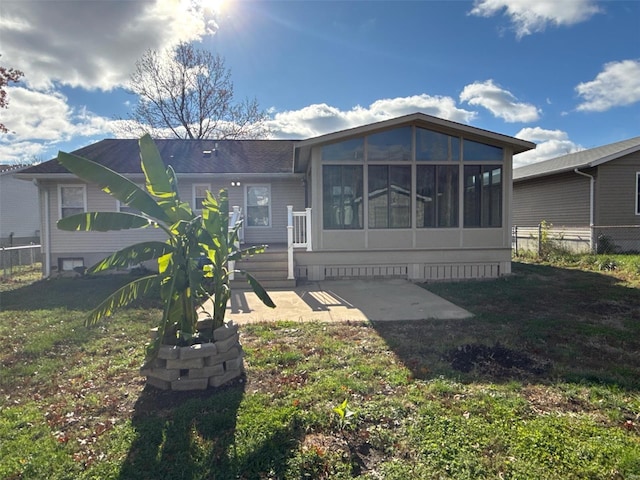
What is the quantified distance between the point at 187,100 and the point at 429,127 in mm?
18239

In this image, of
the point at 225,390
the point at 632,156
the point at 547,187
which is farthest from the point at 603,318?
the point at 547,187

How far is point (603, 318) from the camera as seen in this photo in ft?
18.8

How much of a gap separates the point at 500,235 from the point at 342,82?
8025 mm

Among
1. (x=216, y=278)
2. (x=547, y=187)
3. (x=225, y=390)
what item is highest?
(x=547, y=187)

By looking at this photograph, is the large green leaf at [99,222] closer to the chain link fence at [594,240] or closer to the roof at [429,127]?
the roof at [429,127]

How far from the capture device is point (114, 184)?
3.35 m

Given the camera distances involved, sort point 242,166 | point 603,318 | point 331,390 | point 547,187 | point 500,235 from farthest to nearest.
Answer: point 547,187 < point 242,166 < point 500,235 < point 603,318 < point 331,390

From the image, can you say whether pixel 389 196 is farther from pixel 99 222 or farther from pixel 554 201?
pixel 554 201

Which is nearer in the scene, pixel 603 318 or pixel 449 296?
pixel 603 318

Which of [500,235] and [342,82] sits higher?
[342,82]

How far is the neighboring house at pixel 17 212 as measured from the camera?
64.1 ft

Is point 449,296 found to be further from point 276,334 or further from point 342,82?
point 342,82

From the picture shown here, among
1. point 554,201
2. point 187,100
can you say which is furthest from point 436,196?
point 187,100

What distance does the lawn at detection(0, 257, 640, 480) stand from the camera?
238 centimetres
